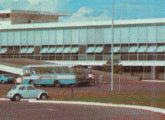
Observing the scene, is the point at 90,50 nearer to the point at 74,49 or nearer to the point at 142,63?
the point at 74,49

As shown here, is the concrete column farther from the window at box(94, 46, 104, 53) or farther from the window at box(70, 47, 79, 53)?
the window at box(70, 47, 79, 53)

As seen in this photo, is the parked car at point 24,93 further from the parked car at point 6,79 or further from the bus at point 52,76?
the parked car at point 6,79

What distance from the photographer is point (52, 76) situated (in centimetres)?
3130

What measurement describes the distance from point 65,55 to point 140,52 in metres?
7.17

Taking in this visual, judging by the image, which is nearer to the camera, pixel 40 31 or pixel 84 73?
pixel 84 73

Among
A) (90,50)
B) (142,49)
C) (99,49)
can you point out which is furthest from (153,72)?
(90,50)

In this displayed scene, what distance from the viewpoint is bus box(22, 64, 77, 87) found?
31125 mm

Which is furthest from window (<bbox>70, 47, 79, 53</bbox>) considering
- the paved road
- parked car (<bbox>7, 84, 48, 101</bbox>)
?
the paved road

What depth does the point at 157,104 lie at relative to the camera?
60.3ft

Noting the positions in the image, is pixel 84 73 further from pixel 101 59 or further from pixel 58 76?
pixel 101 59

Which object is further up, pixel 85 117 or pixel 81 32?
pixel 81 32

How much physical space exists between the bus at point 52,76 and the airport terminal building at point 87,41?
942 cm

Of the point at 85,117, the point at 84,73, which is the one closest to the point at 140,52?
the point at 84,73

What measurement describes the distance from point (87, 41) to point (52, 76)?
1375 centimetres
